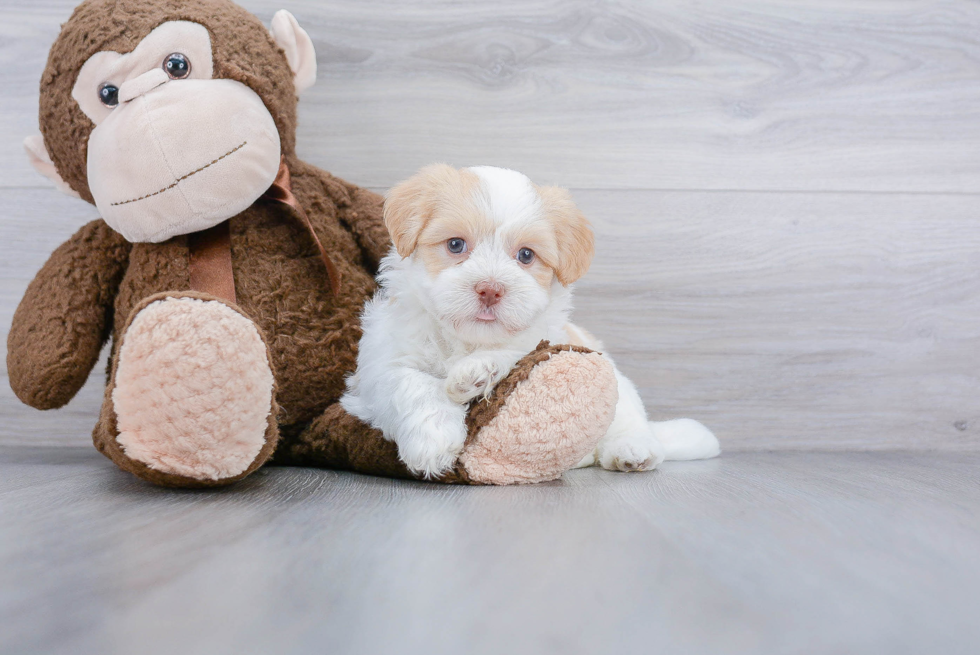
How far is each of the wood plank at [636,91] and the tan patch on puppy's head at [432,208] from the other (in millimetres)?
457

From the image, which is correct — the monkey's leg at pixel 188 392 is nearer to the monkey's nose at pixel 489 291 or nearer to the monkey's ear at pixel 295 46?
the monkey's nose at pixel 489 291

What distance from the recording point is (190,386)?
77cm

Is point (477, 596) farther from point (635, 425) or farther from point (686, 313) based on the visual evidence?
point (686, 313)

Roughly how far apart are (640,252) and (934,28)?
816mm

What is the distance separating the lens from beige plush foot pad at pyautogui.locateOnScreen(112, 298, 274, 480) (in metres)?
0.77

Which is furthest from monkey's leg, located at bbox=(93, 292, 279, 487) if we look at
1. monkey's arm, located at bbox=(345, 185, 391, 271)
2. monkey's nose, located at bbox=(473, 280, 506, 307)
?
monkey's arm, located at bbox=(345, 185, 391, 271)

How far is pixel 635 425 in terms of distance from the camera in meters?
1.13

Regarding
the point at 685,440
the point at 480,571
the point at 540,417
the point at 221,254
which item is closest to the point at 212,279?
the point at 221,254

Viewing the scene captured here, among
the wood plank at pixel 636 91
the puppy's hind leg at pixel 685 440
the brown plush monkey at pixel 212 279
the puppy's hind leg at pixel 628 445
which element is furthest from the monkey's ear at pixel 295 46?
the puppy's hind leg at pixel 685 440

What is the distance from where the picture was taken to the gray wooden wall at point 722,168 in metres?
1.42

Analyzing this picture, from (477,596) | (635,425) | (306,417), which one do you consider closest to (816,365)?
(635,425)

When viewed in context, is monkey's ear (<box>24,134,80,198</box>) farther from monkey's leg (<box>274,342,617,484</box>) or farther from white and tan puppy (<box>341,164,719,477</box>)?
monkey's leg (<box>274,342,617,484</box>)

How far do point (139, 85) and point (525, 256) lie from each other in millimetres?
585

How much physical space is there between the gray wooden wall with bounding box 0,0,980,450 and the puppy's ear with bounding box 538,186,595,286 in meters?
0.45
